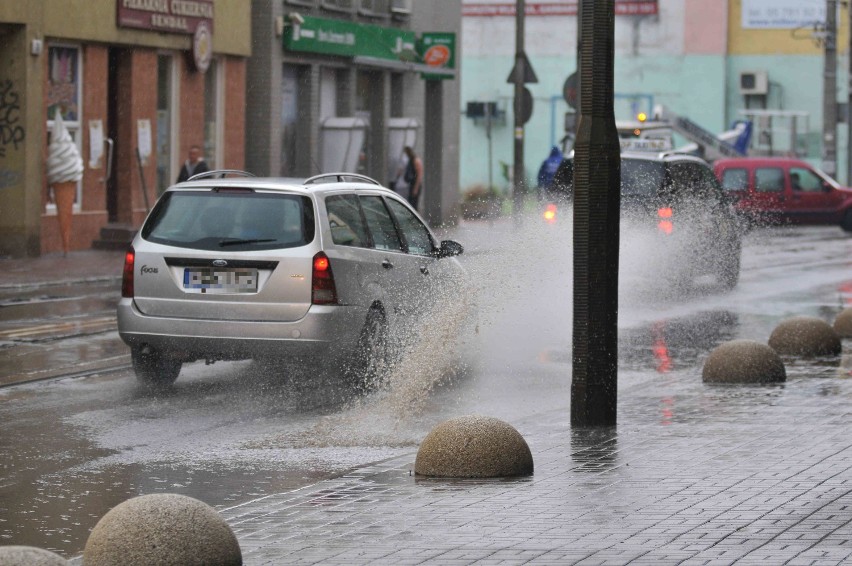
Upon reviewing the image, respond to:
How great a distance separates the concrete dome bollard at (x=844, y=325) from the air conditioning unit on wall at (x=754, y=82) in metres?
46.3

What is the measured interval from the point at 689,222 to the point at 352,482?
15.8 metres

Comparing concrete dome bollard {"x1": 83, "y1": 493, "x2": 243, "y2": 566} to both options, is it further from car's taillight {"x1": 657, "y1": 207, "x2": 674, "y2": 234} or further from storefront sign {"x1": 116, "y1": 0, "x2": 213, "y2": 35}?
storefront sign {"x1": 116, "y1": 0, "x2": 213, "y2": 35}

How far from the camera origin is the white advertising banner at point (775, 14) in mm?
63781

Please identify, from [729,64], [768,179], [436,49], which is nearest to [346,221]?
[768,179]

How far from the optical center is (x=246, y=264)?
12.5 metres

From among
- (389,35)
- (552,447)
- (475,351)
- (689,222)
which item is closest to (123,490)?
(552,447)

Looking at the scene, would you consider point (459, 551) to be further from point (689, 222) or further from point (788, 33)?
point (788, 33)

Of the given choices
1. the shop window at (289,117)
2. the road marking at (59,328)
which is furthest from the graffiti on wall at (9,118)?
the road marking at (59,328)

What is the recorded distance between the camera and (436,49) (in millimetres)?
43344

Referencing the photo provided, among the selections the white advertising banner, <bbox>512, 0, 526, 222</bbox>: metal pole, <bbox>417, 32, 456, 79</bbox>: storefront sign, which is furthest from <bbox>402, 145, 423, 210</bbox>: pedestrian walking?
the white advertising banner

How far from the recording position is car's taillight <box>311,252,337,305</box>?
1252 cm

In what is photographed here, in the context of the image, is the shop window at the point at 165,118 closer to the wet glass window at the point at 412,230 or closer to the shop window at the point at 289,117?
the shop window at the point at 289,117

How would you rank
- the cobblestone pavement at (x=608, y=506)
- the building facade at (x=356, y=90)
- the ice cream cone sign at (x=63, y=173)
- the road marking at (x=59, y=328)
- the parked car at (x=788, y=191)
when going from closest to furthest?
the cobblestone pavement at (x=608, y=506)
the road marking at (x=59, y=328)
the ice cream cone sign at (x=63, y=173)
the building facade at (x=356, y=90)
the parked car at (x=788, y=191)

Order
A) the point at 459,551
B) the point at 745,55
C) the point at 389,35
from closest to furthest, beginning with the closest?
the point at 459,551 < the point at 389,35 < the point at 745,55
